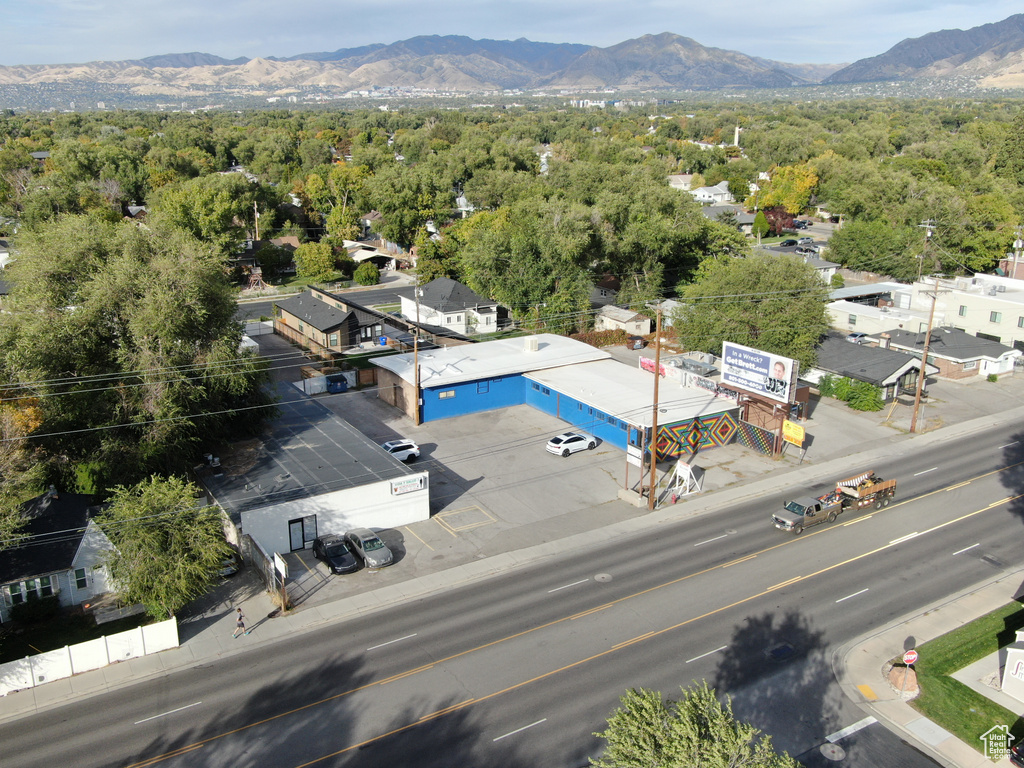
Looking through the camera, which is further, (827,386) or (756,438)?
(827,386)

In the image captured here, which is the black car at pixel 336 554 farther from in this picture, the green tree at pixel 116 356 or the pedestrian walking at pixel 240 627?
the green tree at pixel 116 356

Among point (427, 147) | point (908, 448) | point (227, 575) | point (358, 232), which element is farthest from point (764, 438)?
point (427, 147)

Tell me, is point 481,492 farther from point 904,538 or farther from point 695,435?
point 904,538

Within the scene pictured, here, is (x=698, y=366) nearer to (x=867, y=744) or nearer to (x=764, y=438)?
(x=764, y=438)

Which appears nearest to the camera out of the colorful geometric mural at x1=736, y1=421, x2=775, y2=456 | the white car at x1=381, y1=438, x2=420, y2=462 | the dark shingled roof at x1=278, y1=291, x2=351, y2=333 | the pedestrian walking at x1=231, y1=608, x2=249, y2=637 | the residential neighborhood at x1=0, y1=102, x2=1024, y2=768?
the residential neighborhood at x1=0, y1=102, x2=1024, y2=768

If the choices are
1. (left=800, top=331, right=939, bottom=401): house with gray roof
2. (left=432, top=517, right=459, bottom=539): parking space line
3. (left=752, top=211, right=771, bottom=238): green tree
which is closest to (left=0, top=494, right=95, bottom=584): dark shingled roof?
(left=432, top=517, right=459, bottom=539): parking space line

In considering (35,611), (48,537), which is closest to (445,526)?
(48,537)

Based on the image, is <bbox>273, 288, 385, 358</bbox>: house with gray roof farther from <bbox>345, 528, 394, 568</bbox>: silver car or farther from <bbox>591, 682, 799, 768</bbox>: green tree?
<bbox>591, 682, 799, 768</bbox>: green tree
